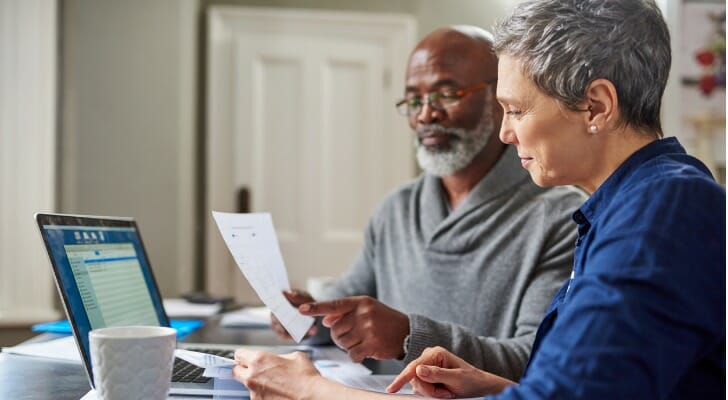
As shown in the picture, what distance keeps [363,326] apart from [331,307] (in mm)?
63

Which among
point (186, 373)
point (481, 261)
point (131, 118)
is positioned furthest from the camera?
point (131, 118)

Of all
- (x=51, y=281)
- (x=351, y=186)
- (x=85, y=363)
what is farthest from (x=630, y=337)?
(x=351, y=186)

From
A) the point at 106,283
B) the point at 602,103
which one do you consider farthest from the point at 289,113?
the point at 602,103

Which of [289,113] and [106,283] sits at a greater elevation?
[289,113]

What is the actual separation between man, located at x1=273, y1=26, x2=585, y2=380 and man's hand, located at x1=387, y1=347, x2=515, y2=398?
246 mm

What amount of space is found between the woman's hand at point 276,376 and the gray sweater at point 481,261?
365 millimetres

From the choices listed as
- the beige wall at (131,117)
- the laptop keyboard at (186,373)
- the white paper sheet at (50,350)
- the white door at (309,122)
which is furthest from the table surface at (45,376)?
the white door at (309,122)

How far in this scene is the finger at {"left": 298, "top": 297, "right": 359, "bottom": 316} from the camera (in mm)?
1208

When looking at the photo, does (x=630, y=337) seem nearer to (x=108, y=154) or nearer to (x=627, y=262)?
(x=627, y=262)

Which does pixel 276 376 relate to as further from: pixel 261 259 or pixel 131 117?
pixel 131 117

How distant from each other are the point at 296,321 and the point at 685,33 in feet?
11.7

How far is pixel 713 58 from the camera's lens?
4.13 meters

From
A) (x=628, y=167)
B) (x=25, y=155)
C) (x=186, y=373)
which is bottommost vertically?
(x=186, y=373)

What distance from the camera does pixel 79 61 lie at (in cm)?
356
